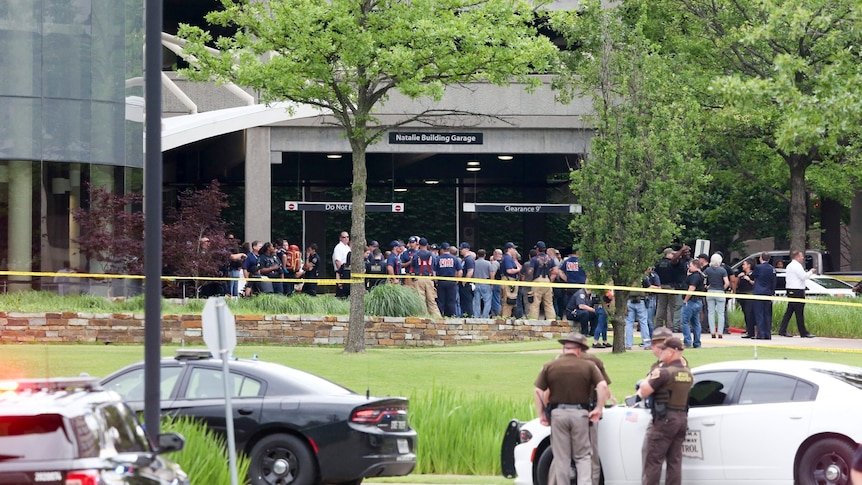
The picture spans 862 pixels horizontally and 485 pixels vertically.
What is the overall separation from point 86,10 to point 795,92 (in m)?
18.4

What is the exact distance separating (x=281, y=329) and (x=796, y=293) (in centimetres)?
1115

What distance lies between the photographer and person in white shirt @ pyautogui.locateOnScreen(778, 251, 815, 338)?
2855 cm

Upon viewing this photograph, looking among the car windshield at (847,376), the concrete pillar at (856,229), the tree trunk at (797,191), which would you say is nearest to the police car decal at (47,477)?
the car windshield at (847,376)

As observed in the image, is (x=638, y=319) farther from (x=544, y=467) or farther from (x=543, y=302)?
(x=544, y=467)

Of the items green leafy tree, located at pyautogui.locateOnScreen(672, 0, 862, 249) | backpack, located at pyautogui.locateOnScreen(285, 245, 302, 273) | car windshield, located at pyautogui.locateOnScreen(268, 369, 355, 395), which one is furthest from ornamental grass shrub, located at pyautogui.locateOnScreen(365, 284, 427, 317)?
car windshield, located at pyautogui.locateOnScreen(268, 369, 355, 395)

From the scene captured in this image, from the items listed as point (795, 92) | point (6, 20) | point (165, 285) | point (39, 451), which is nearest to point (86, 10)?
point (6, 20)

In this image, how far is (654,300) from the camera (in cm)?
2920

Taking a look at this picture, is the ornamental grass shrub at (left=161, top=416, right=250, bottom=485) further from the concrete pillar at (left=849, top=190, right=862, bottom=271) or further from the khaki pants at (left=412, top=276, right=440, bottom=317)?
the concrete pillar at (left=849, top=190, right=862, bottom=271)

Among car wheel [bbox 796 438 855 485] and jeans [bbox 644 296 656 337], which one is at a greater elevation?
jeans [bbox 644 296 656 337]

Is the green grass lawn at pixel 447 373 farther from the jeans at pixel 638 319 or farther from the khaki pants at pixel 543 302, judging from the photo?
the khaki pants at pixel 543 302

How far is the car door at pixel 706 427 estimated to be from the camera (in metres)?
13.2

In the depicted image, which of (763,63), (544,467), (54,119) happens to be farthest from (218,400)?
(763,63)

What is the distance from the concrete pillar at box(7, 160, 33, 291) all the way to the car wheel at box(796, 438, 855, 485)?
23.0m

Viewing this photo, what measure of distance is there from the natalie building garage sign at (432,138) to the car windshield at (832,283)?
10.9 meters
